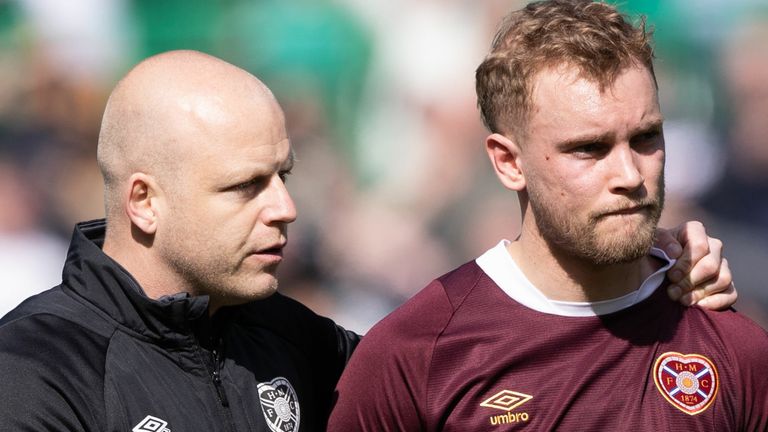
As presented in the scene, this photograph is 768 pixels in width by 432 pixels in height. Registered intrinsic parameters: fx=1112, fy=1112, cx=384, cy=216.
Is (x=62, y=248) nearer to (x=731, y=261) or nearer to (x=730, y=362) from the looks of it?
(x=731, y=261)

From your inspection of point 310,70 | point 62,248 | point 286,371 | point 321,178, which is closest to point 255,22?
point 310,70

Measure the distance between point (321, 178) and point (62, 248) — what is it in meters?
1.45

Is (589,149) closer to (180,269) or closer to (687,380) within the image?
(687,380)

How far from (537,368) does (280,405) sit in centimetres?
74

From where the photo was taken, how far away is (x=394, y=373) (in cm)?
309

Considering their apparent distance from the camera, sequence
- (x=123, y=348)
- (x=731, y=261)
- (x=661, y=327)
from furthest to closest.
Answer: (x=731, y=261)
(x=661, y=327)
(x=123, y=348)

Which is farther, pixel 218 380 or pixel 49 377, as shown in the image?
pixel 218 380

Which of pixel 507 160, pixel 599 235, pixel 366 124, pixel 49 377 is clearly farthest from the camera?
pixel 366 124

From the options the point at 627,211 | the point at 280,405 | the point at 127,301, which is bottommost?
the point at 280,405

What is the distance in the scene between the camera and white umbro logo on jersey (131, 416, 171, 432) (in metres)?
2.78

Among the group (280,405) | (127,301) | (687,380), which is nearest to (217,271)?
(127,301)

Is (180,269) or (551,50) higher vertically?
(551,50)

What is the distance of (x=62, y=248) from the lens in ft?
19.7

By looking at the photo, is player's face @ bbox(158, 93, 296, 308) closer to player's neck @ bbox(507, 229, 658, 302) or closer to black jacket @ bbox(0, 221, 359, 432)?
black jacket @ bbox(0, 221, 359, 432)
